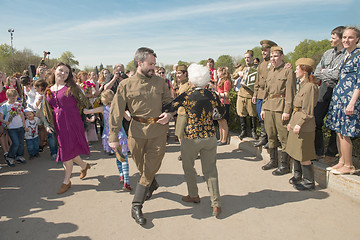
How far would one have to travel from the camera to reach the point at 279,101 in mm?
4500

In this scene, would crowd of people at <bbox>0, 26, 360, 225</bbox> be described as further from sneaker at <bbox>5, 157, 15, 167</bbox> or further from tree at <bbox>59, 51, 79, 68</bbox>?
tree at <bbox>59, 51, 79, 68</bbox>

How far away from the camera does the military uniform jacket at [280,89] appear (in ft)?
14.0

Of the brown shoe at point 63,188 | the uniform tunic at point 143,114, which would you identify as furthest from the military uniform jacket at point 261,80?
the brown shoe at point 63,188

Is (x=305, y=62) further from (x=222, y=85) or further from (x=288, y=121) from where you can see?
(x=222, y=85)

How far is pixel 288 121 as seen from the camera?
4.40 m

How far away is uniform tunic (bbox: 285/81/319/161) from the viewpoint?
12.1 ft

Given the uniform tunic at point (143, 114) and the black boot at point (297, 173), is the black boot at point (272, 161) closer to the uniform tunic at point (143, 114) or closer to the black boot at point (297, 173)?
the black boot at point (297, 173)

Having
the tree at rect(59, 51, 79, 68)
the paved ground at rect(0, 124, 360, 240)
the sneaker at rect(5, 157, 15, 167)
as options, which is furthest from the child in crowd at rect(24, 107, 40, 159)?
the tree at rect(59, 51, 79, 68)

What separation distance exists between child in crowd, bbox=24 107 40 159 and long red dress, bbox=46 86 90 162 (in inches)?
94.5

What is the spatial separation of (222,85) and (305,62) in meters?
3.14

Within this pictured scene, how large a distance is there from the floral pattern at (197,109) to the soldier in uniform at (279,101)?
1.70 m

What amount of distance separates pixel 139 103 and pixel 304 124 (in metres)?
2.52

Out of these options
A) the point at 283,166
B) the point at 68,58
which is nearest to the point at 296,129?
the point at 283,166

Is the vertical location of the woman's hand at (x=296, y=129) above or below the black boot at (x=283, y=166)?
above
